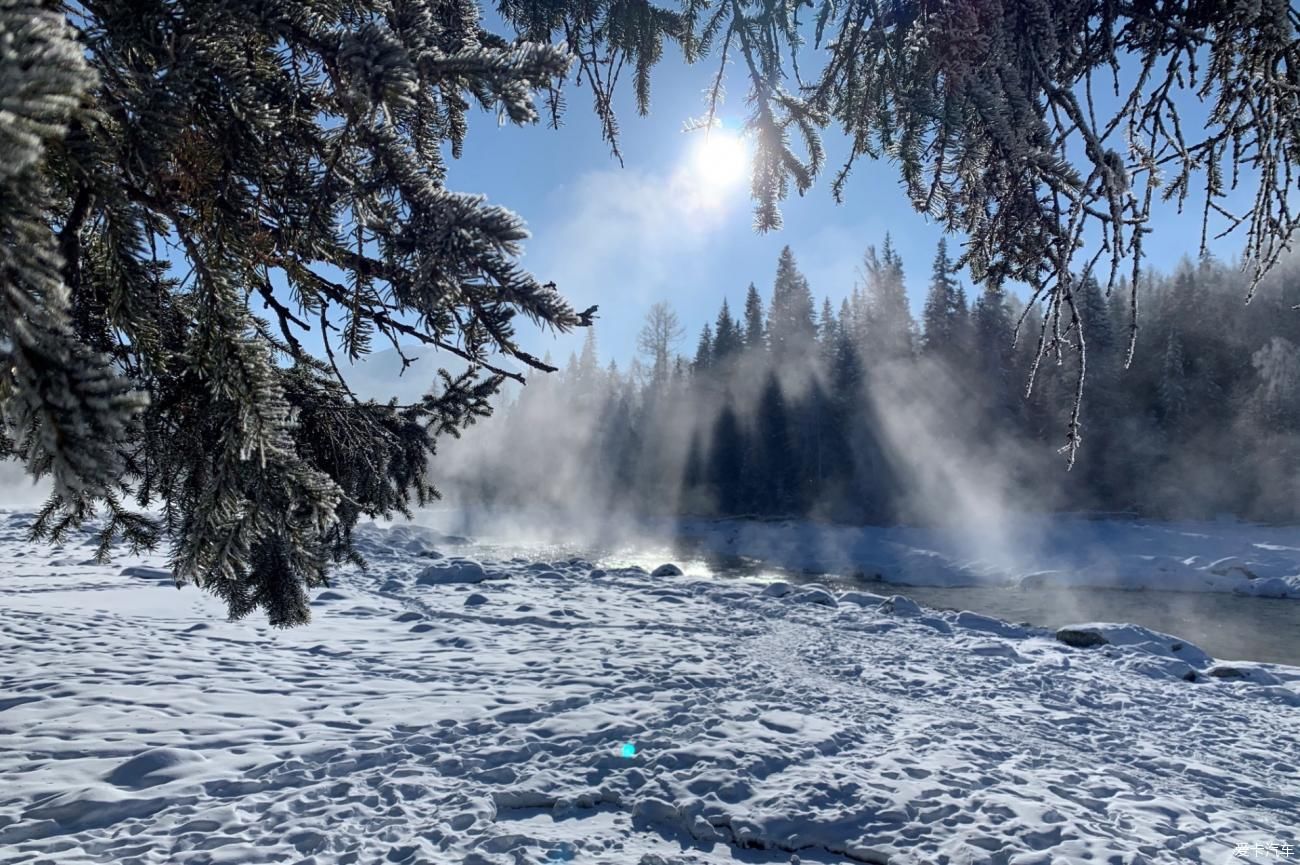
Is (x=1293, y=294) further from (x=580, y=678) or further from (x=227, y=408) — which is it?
(x=227, y=408)

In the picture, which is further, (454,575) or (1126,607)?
(1126,607)

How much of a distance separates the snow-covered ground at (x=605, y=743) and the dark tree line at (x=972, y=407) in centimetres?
3376

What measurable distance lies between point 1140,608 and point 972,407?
89.7 feet

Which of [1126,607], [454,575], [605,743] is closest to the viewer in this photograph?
[605,743]

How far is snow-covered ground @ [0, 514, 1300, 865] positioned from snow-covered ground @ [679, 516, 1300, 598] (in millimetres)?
17277

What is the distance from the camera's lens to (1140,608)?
1748 cm

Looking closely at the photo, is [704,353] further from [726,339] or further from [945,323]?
[945,323]

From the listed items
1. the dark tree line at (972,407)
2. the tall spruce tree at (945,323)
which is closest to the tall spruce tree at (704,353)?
the dark tree line at (972,407)

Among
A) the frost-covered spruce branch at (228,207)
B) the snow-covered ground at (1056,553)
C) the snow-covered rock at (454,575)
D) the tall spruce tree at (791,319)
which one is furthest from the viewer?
the tall spruce tree at (791,319)

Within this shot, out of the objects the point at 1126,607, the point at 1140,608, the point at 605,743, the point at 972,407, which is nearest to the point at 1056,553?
the point at 1126,607

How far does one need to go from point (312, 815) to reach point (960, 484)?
41863 mm

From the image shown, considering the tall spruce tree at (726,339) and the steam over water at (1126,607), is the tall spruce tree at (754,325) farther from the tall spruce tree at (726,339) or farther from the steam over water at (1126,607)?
the steam over water at (1126,607)

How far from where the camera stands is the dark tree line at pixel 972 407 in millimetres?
37875

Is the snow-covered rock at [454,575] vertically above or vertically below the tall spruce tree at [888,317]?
below
